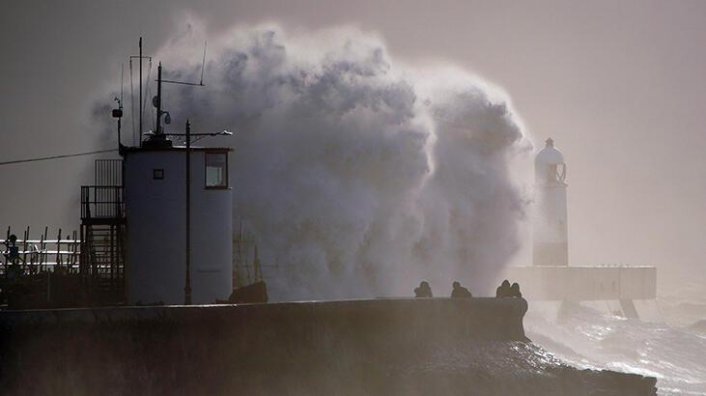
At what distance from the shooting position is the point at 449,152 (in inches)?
1880

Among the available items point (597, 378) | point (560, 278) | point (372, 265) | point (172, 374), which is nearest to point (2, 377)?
point (172, 374)

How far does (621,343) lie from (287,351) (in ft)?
141

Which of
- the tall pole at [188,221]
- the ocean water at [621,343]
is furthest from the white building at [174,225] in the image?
the ocean water at [621,343]

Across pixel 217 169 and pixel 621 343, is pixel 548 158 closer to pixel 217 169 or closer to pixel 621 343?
pixel 621 343

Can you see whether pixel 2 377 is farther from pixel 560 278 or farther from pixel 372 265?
pixel 560 278

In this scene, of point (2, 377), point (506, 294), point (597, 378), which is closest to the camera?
point (2, 377)

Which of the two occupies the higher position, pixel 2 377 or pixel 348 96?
pixel 348 96

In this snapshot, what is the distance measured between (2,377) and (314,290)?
957 inches

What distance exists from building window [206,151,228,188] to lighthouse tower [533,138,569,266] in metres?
42.7

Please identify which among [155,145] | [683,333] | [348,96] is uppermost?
[348,96]

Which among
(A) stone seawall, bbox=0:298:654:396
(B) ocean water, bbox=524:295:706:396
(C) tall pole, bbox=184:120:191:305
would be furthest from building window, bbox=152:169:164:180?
(B) ocean water, bbox=524:295:706:396

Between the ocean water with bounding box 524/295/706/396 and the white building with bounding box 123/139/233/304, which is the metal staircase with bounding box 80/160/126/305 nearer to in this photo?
the white building with bounding box 123/139/233/304

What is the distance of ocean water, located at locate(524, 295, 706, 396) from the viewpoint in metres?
51.0

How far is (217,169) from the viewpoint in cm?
2373
